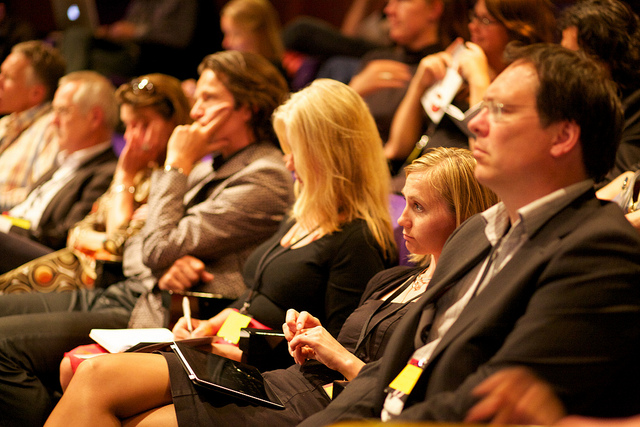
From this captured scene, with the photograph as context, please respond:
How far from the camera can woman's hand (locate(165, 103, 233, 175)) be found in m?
2.49

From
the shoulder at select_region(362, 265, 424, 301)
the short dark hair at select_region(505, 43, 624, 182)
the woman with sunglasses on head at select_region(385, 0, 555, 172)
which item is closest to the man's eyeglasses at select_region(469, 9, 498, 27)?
the woman with sunglasses on head at select_region(385, 0, 555, 172)

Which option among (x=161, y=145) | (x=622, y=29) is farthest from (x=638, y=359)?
(x=161, y=145)

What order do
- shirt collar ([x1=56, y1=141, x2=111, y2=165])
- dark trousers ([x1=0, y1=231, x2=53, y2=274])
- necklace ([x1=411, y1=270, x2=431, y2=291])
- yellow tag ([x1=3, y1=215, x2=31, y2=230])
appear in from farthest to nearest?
shirt collar ([x1=56, y1=141, x2=111, y2=165])
yellow tag ([x1=3, y1=215, x2=31, y2=230])
dark trousers ([x1=0, y1=231, x2=53, y2=274])
necklace ([x1=411, y1=270, x2=431, y2=291])

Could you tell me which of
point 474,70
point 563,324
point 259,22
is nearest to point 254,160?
point 474,70

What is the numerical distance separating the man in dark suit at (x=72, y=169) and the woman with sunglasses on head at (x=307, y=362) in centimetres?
164

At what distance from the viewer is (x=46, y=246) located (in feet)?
10.2

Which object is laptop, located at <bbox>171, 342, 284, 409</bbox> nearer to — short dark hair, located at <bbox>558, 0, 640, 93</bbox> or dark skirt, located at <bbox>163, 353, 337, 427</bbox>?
dark skirt, located at <bbox>163, 353, 337, 427</bbox>

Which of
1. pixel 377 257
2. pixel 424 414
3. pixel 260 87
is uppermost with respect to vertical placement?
pixel 260 87

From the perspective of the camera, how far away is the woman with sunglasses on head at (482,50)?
237 centimetres

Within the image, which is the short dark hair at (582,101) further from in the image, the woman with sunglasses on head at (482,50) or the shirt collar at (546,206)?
the woman with sunglasses on head at (482,50)

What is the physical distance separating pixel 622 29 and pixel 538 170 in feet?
3.39

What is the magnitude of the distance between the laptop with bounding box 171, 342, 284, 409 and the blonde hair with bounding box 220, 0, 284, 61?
2631 millimetres

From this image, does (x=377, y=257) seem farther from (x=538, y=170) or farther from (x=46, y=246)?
(x=46, y=246)

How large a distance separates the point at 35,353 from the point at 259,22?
2.60 m
